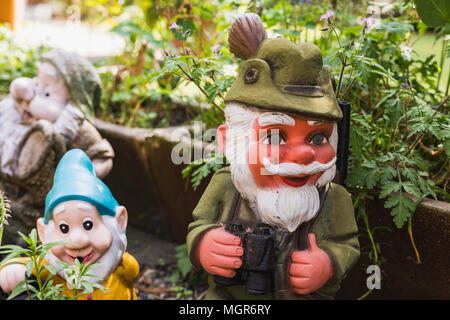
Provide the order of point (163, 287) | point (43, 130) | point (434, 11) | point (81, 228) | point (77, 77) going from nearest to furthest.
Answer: point (81, 228) → point (434, 11) → point (43, 130) → point (77, 77) → point (163, 287)

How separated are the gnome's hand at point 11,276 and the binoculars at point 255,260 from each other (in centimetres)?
74

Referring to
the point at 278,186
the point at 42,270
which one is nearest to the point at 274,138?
the point at 278,186

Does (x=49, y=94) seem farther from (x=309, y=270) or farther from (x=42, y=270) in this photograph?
(x=309, y=270)

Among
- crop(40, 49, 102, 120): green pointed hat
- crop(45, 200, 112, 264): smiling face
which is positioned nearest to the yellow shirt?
crop(45, 200, 112, 264): smiling face

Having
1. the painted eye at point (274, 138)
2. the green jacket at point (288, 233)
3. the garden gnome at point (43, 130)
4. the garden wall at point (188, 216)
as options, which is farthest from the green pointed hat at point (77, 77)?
the painted eye at point (274, 138)

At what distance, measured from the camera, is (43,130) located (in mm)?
2619

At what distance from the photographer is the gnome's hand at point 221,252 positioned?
5.98ft

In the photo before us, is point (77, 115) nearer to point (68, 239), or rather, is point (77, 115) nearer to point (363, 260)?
point (68, 239)

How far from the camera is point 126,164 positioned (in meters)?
3.29

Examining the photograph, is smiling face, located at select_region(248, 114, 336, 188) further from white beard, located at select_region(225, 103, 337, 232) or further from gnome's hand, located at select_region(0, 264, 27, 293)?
gnome's hand, located at select_region(0, 264, 27, 293)

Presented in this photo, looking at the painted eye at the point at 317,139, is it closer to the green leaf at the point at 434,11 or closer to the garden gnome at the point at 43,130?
the green leaf at the point at 434,11

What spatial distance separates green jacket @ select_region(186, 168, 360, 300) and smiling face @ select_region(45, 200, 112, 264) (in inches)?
13.4

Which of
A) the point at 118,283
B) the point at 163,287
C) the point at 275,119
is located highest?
the point at 275,119

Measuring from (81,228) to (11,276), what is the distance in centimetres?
32
